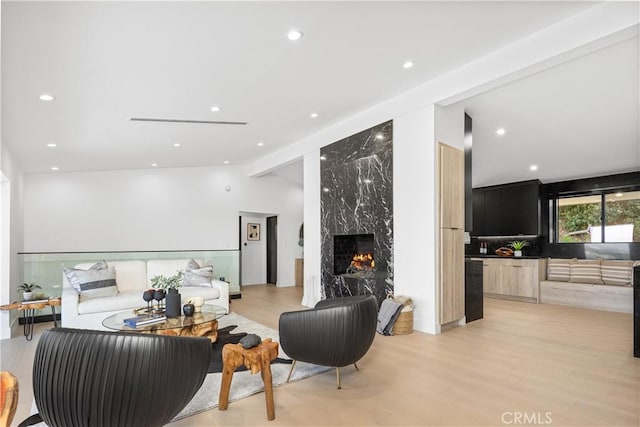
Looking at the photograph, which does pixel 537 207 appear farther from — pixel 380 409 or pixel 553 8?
pixel 380 409

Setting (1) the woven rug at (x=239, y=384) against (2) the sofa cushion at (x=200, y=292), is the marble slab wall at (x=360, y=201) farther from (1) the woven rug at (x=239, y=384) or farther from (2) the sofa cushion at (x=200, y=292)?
(1) the woven rug at (x=239, y=384)

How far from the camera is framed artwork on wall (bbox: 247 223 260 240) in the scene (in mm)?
9570

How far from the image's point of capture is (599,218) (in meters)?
6.71

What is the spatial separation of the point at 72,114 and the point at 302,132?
10.9 ft

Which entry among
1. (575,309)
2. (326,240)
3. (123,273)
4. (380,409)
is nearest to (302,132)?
(326,240)

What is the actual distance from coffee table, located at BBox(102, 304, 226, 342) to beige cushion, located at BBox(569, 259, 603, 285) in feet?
20.1

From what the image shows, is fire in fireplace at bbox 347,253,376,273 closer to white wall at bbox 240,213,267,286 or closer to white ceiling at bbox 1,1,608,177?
white ceiling at bbox 1,1,608,177

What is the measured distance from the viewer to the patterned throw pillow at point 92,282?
16.1 ft

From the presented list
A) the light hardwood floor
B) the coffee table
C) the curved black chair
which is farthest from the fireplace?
the curved black chair

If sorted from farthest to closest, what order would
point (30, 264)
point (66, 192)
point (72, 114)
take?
point (66, 192), point (30, 264), point (72, 114)

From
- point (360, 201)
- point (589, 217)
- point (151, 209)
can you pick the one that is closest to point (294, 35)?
point (360, 201)

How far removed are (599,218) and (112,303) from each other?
8.26 meters

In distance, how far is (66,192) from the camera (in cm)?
711

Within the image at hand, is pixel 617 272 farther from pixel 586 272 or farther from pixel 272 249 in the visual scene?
pixel 272 249
